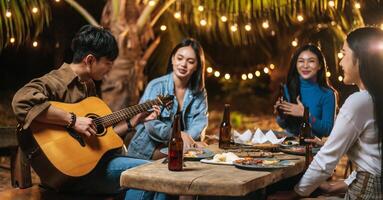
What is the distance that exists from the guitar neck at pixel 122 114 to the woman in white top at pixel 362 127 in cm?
152

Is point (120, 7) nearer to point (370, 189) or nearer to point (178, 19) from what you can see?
point (178, 19)

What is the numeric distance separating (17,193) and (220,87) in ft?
31.1

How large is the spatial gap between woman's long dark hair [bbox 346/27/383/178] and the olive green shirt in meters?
1.89

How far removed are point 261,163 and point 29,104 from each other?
57.9 inches

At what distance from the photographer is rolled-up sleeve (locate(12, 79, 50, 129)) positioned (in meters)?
3.63

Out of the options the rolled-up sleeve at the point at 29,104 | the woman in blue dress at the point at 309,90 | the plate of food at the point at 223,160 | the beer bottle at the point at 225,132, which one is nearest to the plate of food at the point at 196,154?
the plate of food at the point at 223,160

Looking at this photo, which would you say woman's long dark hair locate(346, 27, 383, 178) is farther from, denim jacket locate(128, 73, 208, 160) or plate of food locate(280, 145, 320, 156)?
denim jacket locate(128, 73, 208, 160)

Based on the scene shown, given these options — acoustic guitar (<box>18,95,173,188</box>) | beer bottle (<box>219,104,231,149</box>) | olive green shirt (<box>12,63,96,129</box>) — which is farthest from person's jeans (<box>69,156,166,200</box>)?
beer bottle (<box>219,104,231,149</box>)

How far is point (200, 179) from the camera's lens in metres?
2.92

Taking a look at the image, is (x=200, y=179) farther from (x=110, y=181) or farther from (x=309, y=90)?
(x=309, y=90)

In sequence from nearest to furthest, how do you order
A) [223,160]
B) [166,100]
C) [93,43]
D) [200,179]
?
[200,179] < [223,160] < [93,43] < [166,100]

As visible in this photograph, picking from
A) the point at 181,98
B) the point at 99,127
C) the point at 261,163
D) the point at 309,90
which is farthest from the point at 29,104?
the point at 309,90

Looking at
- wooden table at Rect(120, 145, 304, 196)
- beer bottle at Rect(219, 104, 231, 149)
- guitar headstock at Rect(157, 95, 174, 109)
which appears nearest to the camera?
wooden table at Rect(120, 145, 304, 196)

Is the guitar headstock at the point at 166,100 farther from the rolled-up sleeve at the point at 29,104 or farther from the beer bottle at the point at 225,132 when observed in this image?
the rolled-up sleeve at the point at 29,104
